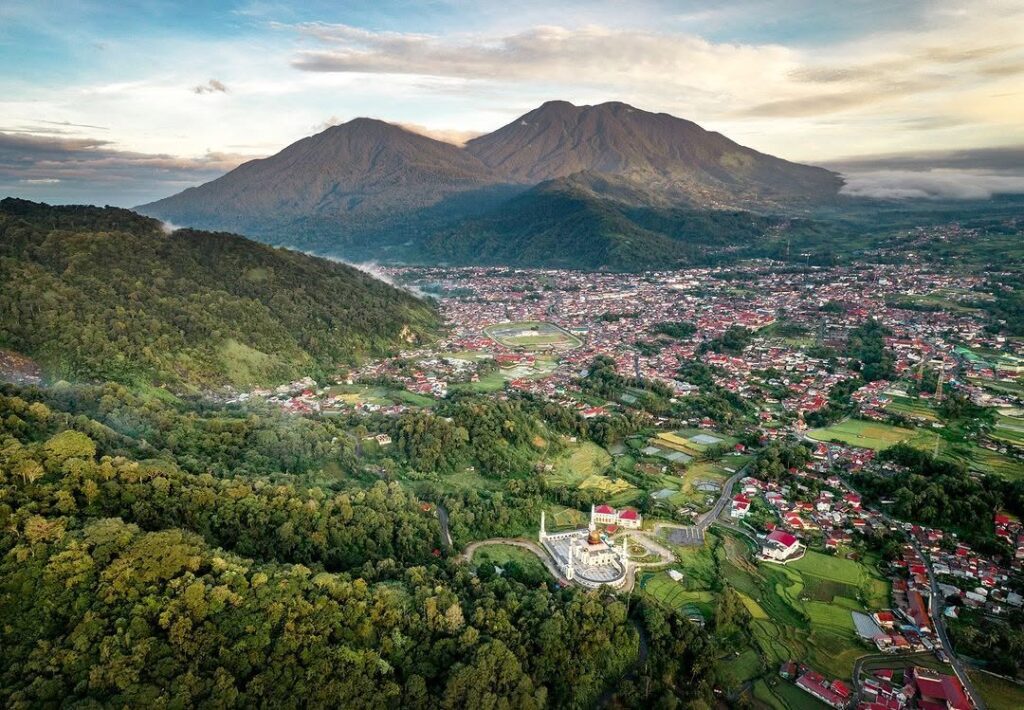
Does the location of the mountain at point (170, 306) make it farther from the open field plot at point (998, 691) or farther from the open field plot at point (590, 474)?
the open field plot at point (998, 691)

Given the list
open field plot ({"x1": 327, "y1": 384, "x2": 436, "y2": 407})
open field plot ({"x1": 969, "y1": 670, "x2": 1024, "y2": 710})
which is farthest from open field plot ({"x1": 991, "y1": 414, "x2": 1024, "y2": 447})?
open field plot ({"x1": 327, "y1": 384, "x2": 436, "y2": 407})

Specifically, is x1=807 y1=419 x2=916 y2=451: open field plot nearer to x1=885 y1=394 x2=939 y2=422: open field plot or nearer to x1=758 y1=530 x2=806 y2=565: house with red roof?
x1=885 y1=394 x2=939 y2=422: open field plot

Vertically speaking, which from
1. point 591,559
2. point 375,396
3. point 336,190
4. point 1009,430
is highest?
point 336,190

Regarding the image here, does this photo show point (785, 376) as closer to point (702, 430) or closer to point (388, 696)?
point (702, 430)

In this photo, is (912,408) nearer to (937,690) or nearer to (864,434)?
(864,434)

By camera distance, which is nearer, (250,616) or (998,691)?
(250,616)

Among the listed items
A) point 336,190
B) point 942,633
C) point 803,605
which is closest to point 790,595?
point 803,605

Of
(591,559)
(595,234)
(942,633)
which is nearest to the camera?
(942,633)
